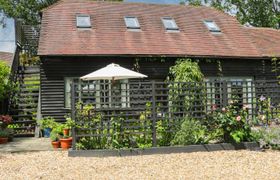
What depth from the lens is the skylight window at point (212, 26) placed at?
19017 mm

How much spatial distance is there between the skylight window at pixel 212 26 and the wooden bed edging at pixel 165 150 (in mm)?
10121

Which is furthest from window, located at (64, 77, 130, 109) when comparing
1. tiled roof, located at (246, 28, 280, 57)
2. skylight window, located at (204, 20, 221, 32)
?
tiled roof, located at (246, 28, 280, 57)

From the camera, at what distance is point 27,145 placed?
1146 cm

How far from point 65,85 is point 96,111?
6244 millimetres

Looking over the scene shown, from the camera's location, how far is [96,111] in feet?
31.5

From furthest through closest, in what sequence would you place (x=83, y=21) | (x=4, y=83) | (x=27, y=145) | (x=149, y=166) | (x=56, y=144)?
(x=83, y=21)
(x=4, y=83)
(x=27, y=145)
(x=56, y=144)
(x=149, y=166)

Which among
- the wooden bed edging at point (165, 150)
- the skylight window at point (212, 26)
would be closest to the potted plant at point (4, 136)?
the wooden bed edging at point (165, 150)

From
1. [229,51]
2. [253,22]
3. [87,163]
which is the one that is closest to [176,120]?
[87,163]

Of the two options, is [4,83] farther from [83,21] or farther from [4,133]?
[83,21]

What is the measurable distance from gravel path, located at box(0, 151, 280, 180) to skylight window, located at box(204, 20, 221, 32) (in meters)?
10.6

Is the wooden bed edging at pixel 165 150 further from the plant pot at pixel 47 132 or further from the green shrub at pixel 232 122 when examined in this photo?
the plant pot at pixel 47 132

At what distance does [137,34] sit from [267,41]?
7862 mm

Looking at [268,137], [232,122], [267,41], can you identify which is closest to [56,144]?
[232,122]

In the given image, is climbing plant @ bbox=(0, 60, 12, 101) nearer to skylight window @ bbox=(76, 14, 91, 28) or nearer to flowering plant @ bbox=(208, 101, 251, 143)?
skylight window @ bbox=(76, 14, 91, 28)
